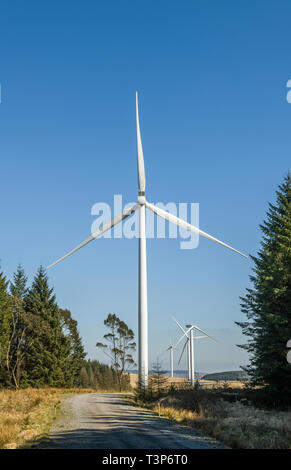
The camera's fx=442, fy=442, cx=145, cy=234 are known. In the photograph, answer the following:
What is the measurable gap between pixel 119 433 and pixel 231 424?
4899 millimetres

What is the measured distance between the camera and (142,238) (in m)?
38.9

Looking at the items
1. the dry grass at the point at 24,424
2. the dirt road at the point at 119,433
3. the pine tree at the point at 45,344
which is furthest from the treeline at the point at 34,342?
the dirt road at the point at 119,433

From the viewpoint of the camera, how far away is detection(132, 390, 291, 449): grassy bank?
50.5ft

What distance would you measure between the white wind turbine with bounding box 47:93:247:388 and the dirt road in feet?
31.6

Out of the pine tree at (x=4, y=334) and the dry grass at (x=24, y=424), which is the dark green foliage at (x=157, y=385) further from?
the pine tree at (x=4, y=334)

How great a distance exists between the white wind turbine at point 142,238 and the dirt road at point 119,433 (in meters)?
9.62

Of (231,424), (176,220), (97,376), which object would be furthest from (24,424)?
(97,376)

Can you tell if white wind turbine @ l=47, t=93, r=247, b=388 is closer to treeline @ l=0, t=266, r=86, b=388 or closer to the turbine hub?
the turbine hub

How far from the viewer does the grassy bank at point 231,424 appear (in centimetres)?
1539

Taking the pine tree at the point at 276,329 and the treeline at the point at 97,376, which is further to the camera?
the treeline at the point at 97,376

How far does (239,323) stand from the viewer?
137 ft

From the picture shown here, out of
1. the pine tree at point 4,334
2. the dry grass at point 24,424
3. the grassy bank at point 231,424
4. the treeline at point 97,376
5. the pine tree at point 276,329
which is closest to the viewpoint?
the grassy bank at point 231,424

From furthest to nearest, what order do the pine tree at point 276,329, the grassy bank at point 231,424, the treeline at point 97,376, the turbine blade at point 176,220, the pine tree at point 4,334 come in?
the treeline at point 97,376 < the pine tree at point 4,334 < the turbine blade at point 176,220 < the pine tree at point 276,329 < the grassy bank at point 231,424
